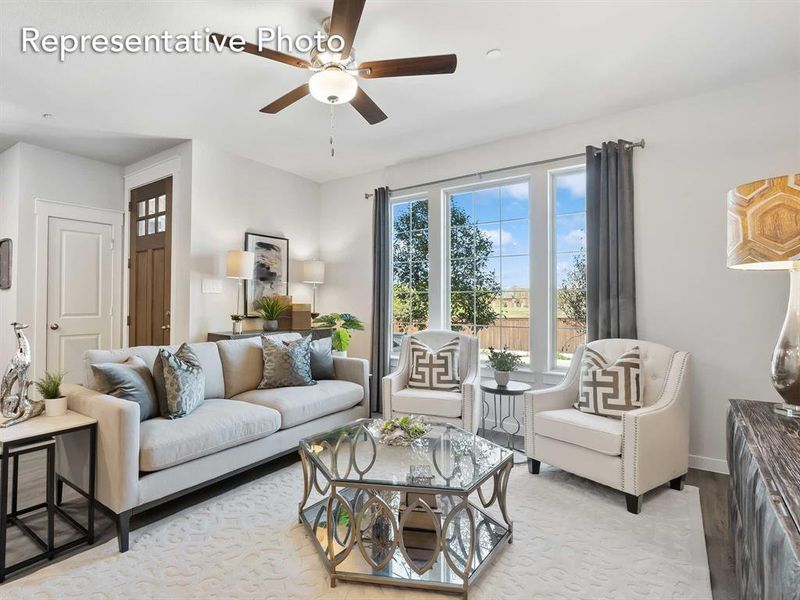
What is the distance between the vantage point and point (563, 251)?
371cm

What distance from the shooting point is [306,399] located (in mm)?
3043

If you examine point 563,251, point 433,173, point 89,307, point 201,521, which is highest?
point 433,173

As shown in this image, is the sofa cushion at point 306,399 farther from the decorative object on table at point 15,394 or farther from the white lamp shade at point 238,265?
the white lamp shade at point 238,265

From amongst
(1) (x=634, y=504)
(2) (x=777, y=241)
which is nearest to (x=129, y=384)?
(1) (x=634, y=504)

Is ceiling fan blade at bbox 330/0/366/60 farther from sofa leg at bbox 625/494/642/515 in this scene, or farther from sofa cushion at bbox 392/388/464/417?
sofa leg at bbox 625/494/642/515

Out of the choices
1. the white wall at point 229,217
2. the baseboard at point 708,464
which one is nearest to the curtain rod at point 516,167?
the white wall at point 229,217

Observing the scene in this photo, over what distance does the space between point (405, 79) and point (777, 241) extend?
232 cm

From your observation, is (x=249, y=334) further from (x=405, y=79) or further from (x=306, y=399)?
(x=405, y=79)

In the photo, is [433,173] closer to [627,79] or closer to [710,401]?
[627,79]

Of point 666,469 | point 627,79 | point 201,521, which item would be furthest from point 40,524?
point 627,79

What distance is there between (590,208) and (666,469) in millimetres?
2019

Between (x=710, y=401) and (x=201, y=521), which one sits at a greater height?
(x=710, y=401)

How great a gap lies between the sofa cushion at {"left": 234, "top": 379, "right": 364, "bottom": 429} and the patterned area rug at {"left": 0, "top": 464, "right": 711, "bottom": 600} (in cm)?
57

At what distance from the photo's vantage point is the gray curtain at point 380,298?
14.9 feet
